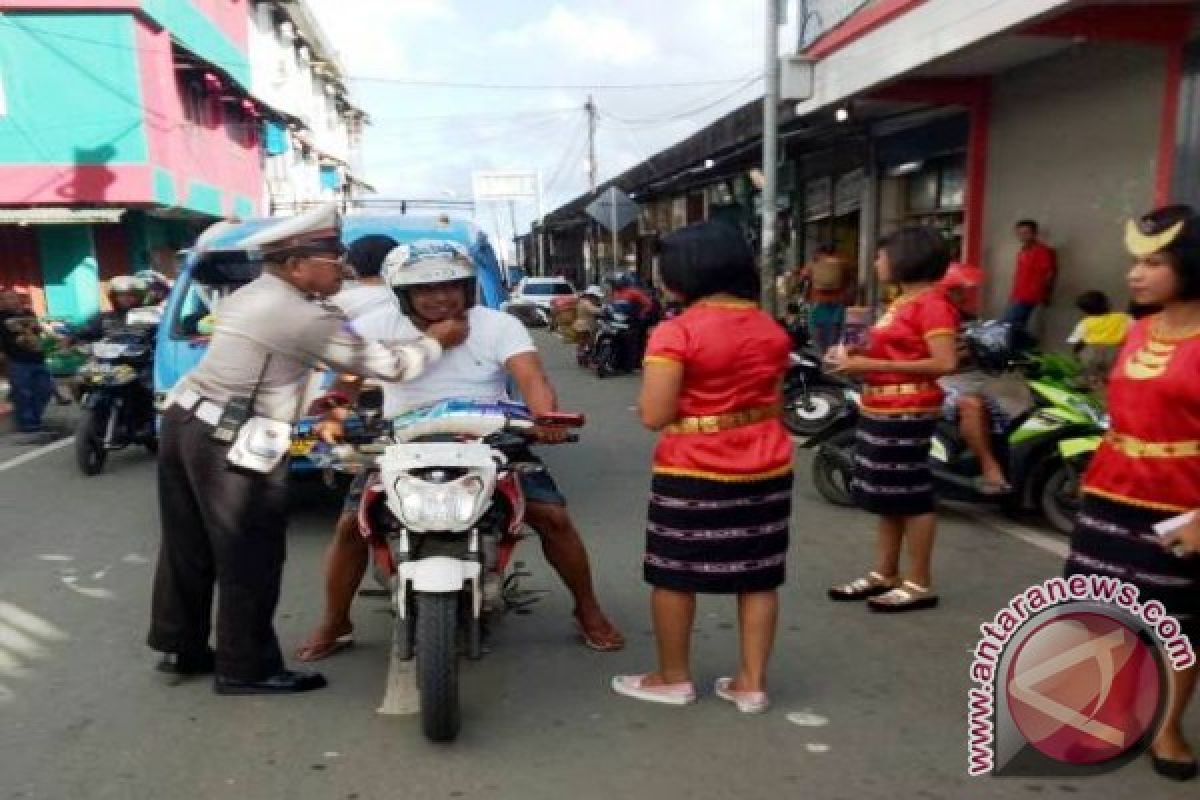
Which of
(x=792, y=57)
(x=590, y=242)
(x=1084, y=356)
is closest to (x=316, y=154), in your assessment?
(x=590, y=242)

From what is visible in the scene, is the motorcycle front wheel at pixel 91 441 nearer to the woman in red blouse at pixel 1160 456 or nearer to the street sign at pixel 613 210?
the woman in red blouse at pixel 1160 456

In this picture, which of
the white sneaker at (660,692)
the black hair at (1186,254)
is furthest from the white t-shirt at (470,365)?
the black hair at (1186,254)

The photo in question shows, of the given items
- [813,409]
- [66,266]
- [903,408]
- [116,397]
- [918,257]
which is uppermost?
[918,257]

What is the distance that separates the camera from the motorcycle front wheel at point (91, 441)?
725cm

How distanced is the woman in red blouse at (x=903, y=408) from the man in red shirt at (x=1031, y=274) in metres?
5.72

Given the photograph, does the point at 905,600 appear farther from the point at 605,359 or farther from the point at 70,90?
the point at 70,90

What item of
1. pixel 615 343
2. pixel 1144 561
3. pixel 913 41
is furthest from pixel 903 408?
pixel 615 343

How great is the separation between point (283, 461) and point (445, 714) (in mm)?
1026

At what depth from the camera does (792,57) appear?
1148 cm

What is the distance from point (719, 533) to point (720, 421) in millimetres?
369

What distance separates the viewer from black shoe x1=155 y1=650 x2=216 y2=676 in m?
3.60

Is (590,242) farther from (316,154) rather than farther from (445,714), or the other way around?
(445,714)

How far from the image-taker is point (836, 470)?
6.09 metres

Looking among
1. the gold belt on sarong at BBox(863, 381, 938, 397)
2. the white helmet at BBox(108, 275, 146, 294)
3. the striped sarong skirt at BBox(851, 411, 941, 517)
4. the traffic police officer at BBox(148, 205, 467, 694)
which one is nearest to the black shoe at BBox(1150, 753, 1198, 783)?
the striped sarong skirt at BBox(851, 411, 941, 517)
